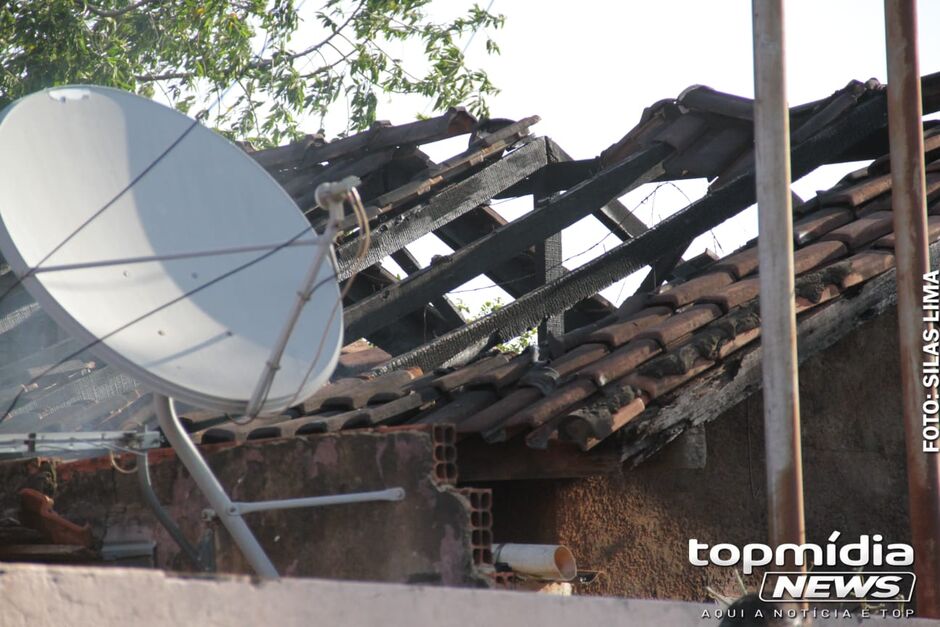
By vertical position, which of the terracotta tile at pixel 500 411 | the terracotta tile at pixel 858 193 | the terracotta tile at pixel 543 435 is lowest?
the terracotta tile at pixel 543 435

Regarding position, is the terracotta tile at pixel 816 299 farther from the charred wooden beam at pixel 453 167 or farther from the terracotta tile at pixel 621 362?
the charred wooden beam at pixel 453 167

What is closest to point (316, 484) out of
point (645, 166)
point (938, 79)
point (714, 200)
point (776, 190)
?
point (776, 190)

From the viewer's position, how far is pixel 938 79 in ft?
27.0

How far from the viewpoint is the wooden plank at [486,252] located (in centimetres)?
723

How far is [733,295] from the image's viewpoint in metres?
6.38

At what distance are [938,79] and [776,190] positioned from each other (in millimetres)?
4128

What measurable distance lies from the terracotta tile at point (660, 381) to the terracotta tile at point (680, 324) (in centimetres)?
23

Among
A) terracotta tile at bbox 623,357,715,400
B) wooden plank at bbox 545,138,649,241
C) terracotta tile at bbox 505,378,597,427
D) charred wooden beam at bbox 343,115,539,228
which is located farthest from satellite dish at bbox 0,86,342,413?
wooden plank at bbox 545,138,649,241

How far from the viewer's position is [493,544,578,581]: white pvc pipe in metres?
5.14

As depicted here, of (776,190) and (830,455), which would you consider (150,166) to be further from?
(830,455)

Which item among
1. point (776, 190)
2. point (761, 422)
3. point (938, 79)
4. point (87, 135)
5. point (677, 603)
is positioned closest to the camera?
point (677, 603)

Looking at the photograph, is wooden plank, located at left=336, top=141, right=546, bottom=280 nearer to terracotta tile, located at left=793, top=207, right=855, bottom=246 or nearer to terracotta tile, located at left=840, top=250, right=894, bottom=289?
terracotta tile, located at left=793, top=207, right=855, bottom=246

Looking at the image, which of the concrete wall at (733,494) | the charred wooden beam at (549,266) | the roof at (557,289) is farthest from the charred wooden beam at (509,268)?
the concrete wall at (733,494)

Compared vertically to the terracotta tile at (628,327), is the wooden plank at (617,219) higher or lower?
higher
